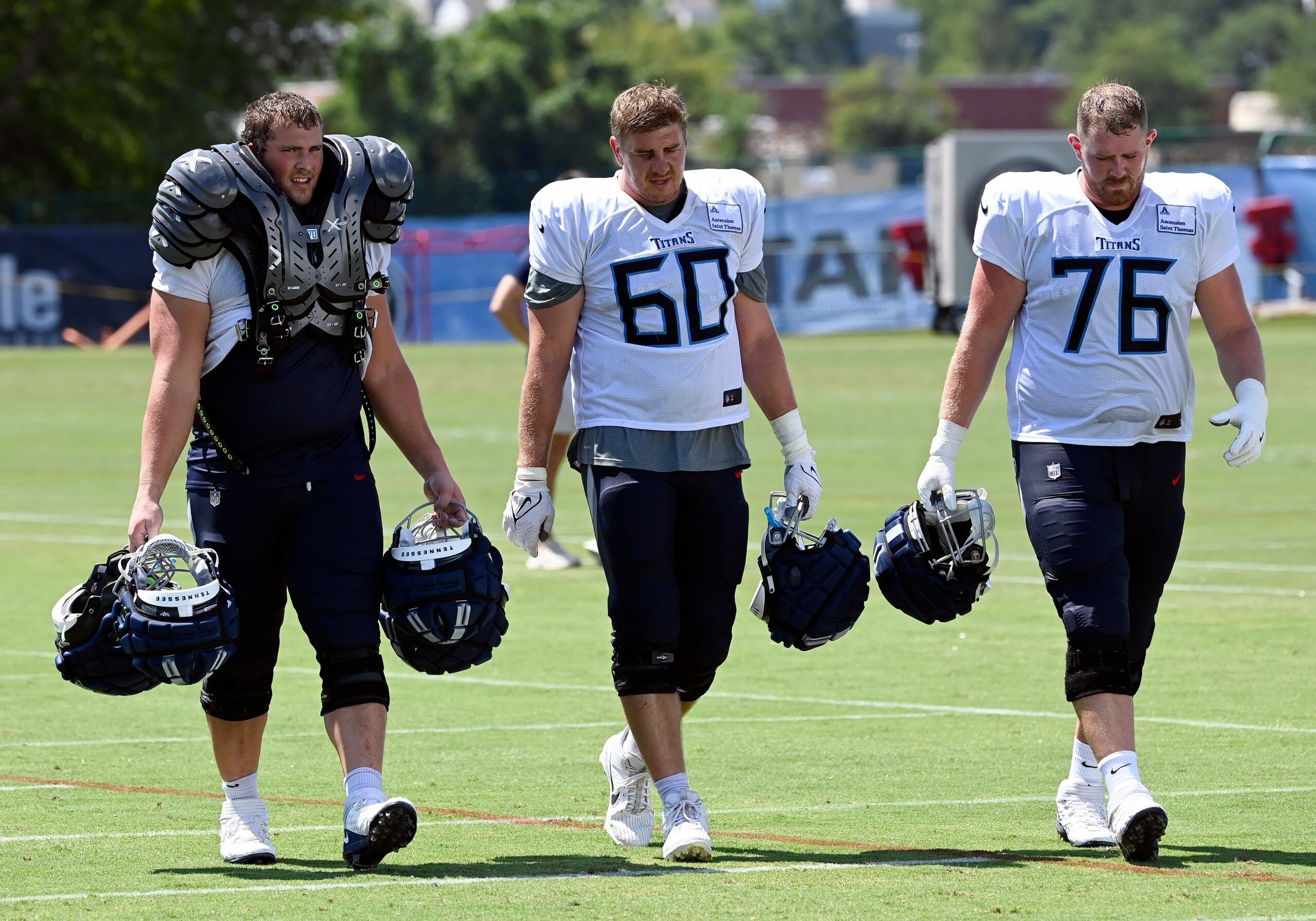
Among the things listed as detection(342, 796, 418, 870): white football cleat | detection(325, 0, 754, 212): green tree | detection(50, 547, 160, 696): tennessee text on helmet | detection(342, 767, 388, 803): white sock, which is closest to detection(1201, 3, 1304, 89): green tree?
detection(325, 0, 754, 212): green tree

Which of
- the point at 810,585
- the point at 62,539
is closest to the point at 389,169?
the point at 810,585

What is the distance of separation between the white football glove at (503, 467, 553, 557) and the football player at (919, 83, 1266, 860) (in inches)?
45.2

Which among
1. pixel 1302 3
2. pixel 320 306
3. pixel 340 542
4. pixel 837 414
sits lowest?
pixel 837 414

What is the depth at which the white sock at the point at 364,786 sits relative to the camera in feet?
19.3

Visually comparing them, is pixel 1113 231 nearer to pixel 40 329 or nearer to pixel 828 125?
pixel 40 329

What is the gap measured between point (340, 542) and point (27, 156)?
47.0m

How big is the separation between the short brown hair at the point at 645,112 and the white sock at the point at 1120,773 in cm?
221

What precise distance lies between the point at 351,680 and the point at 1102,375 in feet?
7.85

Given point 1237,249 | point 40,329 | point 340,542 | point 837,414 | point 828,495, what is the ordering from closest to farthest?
point 340,542 → point 1237,249 → point 828,495 → point 837,414 → point 40,329

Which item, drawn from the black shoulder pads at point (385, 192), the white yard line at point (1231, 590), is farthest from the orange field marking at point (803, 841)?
the white yard line at point (1231, 590)

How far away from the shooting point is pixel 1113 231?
6.34 meters

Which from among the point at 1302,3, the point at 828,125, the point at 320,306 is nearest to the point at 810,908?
the point at 320,306

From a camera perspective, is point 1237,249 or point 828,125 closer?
point 1237,249

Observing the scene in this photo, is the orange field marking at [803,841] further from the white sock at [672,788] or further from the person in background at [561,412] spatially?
the person in background at [561,412]
